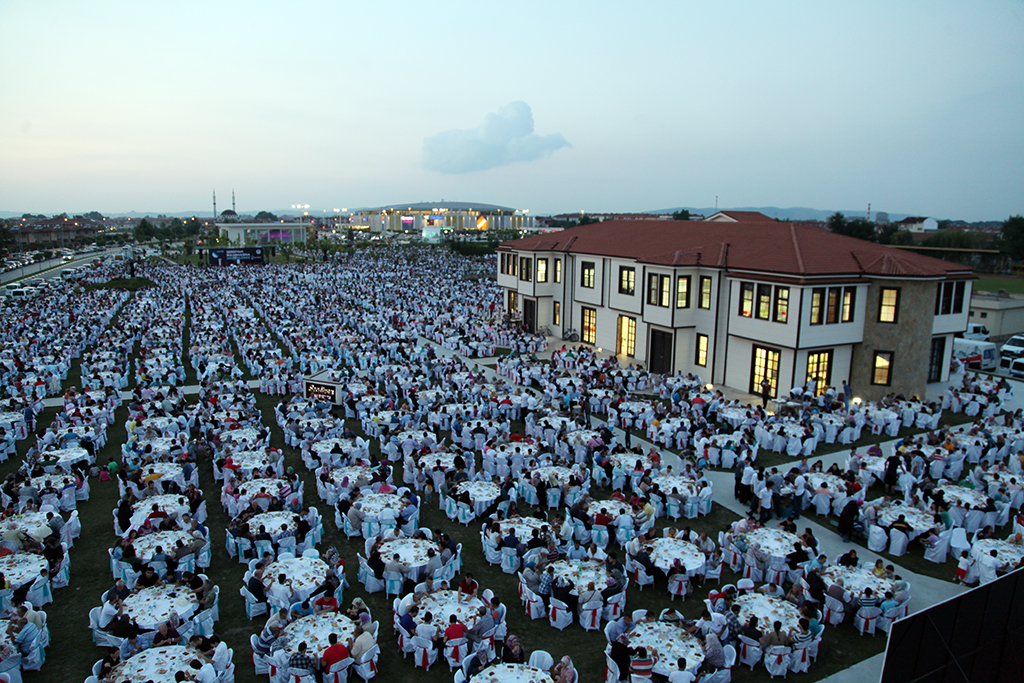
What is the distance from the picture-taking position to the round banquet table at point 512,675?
7.96 metres

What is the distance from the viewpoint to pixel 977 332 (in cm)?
3269

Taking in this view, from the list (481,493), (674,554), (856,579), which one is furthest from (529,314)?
(856,579)

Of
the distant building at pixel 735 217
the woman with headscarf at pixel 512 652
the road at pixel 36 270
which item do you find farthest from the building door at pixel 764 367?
the road at pixel 36 270

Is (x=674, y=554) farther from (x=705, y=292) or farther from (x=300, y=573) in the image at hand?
(x=705, y=292)

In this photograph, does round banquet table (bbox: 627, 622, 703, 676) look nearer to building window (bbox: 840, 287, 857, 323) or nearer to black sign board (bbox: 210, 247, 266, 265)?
building window (bbox: 840, 287, 857, 323)

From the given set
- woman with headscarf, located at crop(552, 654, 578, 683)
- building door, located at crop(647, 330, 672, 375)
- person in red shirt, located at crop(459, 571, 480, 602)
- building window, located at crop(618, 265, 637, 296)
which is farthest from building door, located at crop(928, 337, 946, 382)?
woman with headscarf, located at crop(552, 654, 578, 683)

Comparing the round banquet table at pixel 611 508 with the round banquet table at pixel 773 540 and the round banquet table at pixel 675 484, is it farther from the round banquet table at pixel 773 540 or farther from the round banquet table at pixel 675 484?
the round banquet table at pixel 773 540

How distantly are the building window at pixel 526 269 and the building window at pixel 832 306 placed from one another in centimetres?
1671

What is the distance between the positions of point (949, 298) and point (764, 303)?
7.50 m

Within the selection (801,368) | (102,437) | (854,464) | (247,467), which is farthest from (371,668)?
(801,368)

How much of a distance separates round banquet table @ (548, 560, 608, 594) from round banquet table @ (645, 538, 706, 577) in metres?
1.11

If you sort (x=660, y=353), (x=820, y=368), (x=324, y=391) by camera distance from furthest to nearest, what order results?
(x=660, y=353), (x=820, y=368), (x=324, y=391)

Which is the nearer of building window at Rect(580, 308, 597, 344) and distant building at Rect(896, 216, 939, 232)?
building window at Rect(580, 308, 597, 344)

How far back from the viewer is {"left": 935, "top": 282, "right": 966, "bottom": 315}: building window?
2373 centimetres
